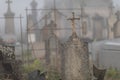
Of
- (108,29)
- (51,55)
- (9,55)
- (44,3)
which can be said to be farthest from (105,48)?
(44,3)

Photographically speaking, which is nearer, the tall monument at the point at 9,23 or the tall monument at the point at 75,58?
the tall monument at the point at 75,58

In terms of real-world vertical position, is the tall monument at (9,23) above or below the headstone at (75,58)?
A: above

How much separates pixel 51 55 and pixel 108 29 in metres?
8.73

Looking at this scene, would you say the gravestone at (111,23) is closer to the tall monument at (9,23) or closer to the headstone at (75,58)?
the tall monument at (9,23)

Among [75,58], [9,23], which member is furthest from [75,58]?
[9,23]

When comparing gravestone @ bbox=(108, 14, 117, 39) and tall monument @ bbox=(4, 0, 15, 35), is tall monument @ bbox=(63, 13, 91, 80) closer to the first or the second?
gravestone @ bbox=(108, 14, 117, 39)

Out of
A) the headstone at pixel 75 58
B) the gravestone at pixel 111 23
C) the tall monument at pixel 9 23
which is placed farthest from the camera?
the tall monument at pixel 9 23

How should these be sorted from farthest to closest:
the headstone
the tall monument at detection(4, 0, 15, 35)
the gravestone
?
1. the tall monument at detection(4, 0, 15, 35)
2. the gravestone
3. the headstone

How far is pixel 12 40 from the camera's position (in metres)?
21.5

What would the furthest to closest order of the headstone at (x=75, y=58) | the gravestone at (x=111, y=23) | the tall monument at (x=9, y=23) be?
the tall monument at (x=9, y=23) → the gravestone at (x=111, y=23) → the headstone at (x=75, y=58)

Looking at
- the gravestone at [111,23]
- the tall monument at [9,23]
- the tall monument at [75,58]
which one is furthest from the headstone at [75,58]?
the tall monument at [9,23]

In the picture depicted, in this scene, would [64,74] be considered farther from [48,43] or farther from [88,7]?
[88,7]

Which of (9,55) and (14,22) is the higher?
(14,22)

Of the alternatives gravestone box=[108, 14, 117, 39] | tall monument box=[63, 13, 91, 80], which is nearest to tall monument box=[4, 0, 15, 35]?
gravestone box=[108, 14, 117, 39]
